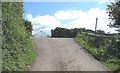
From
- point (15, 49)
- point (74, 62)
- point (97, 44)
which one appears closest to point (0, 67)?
point (15, 49)

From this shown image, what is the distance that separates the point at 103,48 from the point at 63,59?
3.91 metres

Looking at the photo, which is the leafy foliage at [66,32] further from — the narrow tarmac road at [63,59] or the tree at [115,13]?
the tree at [115,13]

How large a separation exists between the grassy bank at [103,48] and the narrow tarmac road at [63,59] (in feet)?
1.36

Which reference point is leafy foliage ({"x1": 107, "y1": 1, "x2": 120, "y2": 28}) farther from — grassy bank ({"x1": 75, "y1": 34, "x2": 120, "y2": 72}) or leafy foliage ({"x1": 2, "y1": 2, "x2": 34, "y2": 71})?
leafy foliage ({"x1": 2, "y1": 2, "x2": 34, "y2": 71})

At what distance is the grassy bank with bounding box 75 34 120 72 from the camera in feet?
50.9

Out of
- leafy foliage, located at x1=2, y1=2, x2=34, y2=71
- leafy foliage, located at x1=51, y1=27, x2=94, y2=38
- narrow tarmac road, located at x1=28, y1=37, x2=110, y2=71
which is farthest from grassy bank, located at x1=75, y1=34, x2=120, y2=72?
leafy foliage, located at x1=51, y1=27, x2=94, y2=38

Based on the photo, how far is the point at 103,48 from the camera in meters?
20.2

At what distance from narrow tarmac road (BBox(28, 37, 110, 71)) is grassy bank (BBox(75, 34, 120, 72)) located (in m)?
0.41

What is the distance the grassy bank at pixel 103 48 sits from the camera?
15.5m

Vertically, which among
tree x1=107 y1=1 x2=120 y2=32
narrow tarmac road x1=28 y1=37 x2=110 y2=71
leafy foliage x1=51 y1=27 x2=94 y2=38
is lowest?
narrow tarmac road x1=28 y1=37 x2=110 y2=71

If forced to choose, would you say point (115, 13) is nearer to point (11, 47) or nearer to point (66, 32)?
point (11, 47)

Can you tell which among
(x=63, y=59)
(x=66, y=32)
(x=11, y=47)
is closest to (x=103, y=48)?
(x=63, y=59)

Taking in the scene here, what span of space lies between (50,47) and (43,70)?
6986 millimetres

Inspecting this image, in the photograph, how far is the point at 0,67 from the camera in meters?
12.6
